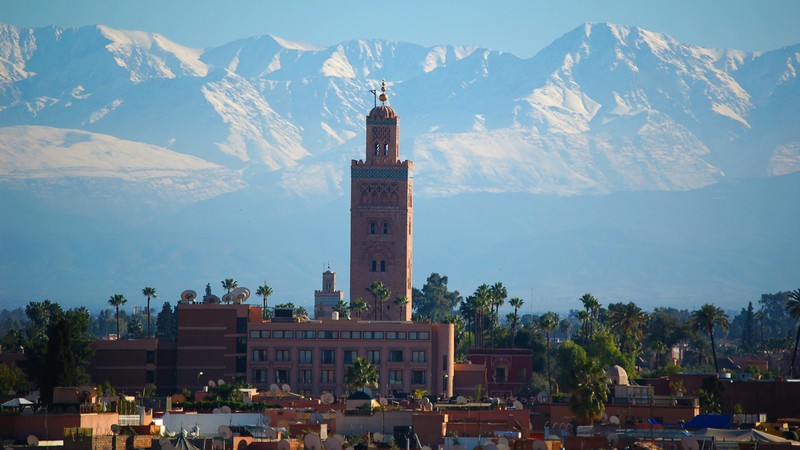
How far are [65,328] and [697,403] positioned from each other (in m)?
49.3

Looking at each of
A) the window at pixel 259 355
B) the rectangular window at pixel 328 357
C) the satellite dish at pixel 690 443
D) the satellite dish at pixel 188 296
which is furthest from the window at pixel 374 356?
the satellite dish at pixel 690 443

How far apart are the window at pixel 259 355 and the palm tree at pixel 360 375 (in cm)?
1348

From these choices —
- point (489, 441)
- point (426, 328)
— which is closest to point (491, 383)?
point (426, 328)

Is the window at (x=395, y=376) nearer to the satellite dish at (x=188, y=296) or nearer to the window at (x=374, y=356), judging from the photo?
the window at (x=374, y=356)

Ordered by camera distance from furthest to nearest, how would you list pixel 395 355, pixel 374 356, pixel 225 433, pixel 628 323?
pixel 628 323, pixel 374 356, pixel 395 355, pixel 225 433

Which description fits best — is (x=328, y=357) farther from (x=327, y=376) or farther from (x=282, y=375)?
(x=282, y=375)

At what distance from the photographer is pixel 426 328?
171 m

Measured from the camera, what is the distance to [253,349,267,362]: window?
6635 inches

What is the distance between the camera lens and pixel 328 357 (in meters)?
170

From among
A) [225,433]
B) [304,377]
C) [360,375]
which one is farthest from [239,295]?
[225,433]

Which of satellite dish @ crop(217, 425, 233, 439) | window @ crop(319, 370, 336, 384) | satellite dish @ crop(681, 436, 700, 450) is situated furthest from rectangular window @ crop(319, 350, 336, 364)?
satellite dish @ crop(681, 436, 700, 450)

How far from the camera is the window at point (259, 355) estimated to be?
168525 mm

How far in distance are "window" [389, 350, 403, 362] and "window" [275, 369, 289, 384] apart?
8.99m

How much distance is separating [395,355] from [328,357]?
578 cm
